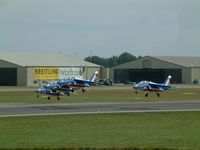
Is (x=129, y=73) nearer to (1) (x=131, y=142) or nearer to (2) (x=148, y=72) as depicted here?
(2) (x=148, y=72)

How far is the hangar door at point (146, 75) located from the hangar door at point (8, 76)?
33372 mm

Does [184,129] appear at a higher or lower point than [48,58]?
lower

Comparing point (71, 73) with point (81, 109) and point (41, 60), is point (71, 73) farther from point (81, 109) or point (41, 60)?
point (81, 109)

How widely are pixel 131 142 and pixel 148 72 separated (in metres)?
129

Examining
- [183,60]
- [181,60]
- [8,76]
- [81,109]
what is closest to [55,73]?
[8,76]

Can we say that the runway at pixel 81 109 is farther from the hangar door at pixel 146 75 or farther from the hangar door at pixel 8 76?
the hangar door at pixel 146 75

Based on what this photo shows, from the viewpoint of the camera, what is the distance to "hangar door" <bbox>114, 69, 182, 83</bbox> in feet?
470

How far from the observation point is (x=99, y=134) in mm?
20406

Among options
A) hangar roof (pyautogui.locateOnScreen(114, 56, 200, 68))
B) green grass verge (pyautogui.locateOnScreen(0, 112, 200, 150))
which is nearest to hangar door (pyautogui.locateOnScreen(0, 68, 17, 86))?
hangar roof (pyautogui.locateOnScreen(114, 56, 200, 68))

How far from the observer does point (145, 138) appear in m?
19.0

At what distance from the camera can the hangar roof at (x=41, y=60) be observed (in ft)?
417

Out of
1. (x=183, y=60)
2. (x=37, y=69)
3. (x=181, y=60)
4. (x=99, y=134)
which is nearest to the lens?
(x=99, y=134)

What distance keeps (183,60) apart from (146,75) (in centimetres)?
1070

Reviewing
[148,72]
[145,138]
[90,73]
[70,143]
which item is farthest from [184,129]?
[148,72]
